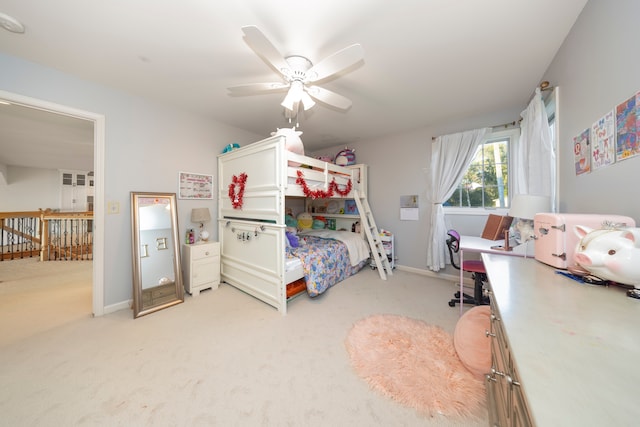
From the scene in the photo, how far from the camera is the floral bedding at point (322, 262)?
2643mm

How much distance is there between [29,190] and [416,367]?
31.0ft

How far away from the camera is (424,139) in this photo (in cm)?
343

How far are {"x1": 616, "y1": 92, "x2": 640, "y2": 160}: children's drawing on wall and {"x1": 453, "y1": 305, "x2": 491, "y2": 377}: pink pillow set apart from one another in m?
1.23

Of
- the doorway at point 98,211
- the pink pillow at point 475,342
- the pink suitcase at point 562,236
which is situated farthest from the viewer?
the doorway at point 98,211

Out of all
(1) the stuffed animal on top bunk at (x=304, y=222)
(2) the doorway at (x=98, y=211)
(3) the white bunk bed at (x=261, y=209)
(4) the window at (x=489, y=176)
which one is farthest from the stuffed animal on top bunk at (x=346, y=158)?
(2) the doorway at (x=98, y=211)

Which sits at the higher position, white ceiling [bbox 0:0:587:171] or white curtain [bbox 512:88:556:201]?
white ceiling [bbox 0:0:587:171]

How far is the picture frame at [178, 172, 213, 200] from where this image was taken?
287 cm

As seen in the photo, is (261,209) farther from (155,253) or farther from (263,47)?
(263,47)

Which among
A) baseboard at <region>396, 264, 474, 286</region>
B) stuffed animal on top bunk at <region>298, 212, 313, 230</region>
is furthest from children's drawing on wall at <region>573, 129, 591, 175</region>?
stuffed animal on top bunk at <region>298, 212, 313, 230</region>

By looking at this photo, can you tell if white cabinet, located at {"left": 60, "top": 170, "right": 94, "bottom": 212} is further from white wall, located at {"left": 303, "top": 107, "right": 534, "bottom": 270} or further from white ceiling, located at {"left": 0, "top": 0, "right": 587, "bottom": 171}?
white wall, located at {"left": 303, "top": 107, "right": 534, "bottom": 270}

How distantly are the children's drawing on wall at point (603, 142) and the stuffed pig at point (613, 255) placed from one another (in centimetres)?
57

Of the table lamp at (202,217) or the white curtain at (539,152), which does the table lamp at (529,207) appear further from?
the table lamp at (202,217)

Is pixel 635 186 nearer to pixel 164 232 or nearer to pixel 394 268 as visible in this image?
pixel 394 268

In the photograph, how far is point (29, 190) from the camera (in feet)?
18.7
